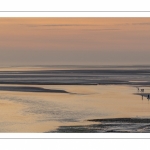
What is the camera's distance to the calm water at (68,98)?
7.72 metres

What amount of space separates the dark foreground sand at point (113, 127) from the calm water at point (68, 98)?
0.21 ft

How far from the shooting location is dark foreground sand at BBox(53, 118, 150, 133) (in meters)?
7.70

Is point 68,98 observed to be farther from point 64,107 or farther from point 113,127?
point 113,127

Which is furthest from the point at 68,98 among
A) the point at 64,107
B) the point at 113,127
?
the point at 113,127

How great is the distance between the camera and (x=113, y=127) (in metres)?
7.68

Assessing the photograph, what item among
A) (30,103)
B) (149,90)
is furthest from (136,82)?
(30,103)

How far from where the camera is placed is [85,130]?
25.3 feet

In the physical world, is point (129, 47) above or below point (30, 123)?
above

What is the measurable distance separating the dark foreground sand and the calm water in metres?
0.06

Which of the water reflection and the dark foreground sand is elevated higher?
the water reflection

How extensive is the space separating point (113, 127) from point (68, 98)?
0.80 m

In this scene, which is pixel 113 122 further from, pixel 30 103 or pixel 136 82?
pixel 30 103
